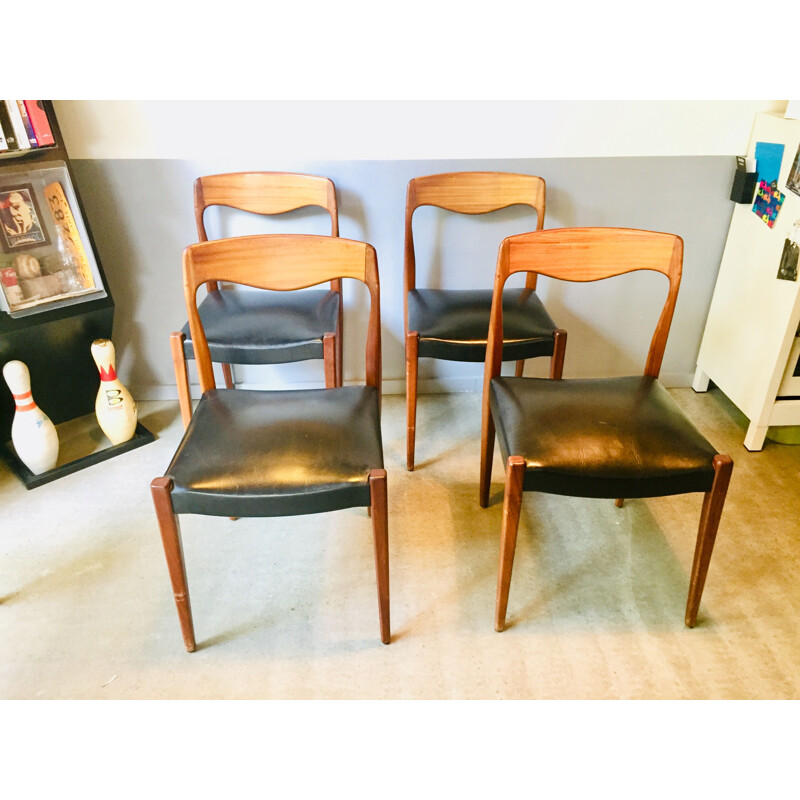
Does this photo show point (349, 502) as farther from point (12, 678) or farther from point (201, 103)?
point (201, 103)

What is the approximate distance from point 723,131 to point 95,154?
2.05 meters

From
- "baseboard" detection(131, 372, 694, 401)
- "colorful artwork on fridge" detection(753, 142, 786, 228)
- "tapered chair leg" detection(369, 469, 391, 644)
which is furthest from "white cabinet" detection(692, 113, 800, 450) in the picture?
"tapered chair leg" detection(369, 469, 391, 644)

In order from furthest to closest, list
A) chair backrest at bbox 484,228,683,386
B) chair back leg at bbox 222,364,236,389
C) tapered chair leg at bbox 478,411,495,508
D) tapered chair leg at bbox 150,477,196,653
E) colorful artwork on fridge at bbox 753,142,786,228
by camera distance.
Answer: chair back leg at bbox 222,364,236,389 < colorful artwork on fridge at bbox 753,142,786,228 < tapered chair leg at bbox 478,411,495,508 < chair backrest at bbox 484,228,683,386 < tapered chair leg at bbox 150,477,196,653

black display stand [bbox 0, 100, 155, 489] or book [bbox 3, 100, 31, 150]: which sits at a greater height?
book [bbox 3, 100, 31, 150]

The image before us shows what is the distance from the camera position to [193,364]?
2.51 metres

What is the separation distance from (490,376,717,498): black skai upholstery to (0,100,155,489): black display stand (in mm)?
1414

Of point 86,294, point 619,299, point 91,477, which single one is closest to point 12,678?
point 91,477

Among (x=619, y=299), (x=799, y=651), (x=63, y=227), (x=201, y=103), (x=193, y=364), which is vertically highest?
(x=201, y=103)

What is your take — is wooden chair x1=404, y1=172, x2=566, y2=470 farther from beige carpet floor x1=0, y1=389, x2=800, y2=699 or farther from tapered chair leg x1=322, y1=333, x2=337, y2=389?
beige carpet floor x1=0, y1=389, x2=800, y2=699

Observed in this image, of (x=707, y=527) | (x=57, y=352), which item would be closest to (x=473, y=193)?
(x=707, y=527)

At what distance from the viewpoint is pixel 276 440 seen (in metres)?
1.45

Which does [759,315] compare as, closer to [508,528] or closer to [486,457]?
[486,457]

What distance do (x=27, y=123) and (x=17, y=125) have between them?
28 millimetres

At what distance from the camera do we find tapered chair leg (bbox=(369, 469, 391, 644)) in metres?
1.36
